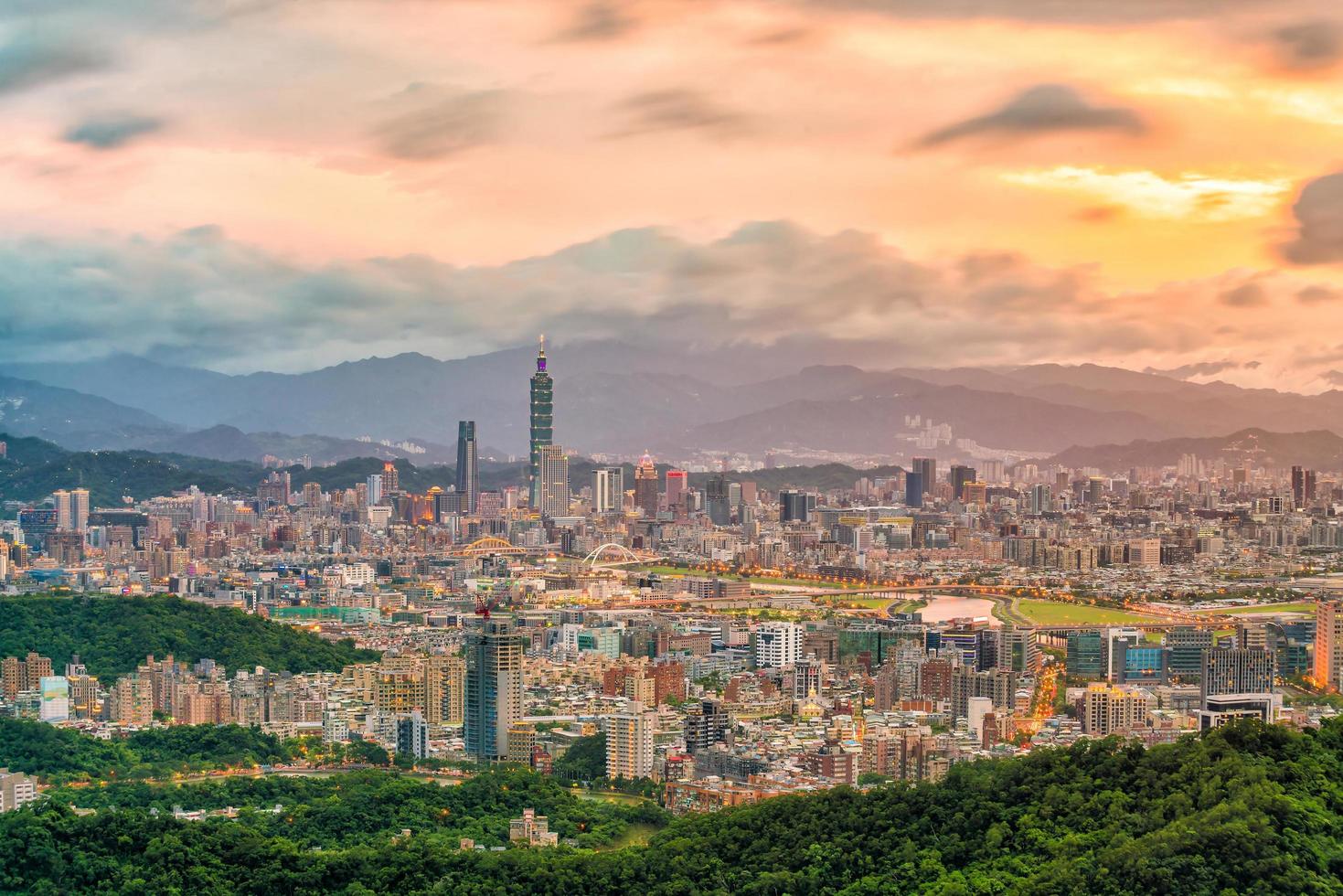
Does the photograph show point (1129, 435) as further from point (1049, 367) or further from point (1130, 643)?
point (1130, 643)

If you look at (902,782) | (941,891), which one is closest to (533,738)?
(902,782)

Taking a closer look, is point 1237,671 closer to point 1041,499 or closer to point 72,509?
point 1041,499

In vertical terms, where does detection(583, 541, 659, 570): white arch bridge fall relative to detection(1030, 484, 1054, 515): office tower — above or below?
below

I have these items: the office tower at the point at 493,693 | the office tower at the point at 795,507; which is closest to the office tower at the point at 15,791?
the office tower at the point at 493,693

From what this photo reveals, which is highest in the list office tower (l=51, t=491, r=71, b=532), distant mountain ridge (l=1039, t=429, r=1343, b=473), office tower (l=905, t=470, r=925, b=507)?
distant mountain ridge (l=1039, t=429, r=1343, b=473)

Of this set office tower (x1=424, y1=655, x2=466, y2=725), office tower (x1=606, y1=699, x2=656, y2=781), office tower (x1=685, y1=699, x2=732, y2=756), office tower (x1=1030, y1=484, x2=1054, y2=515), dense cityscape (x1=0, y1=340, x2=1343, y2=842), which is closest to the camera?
office tower (x1=606, y1=699, x2=656, y2=781)

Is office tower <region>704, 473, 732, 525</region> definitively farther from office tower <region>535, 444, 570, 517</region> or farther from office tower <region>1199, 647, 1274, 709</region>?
office tower <region>1199, 647, 1274, 709</region>

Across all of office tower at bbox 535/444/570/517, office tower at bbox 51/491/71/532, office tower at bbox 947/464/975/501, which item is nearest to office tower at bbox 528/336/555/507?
office tower at bbox 535/444/570/517
